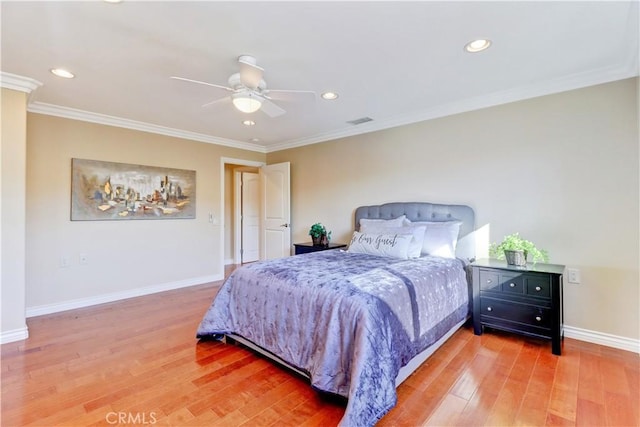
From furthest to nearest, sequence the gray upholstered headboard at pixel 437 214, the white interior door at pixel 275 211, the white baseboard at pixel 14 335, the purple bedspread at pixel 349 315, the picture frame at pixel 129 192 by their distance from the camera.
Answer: the white interior door at pixel 275 211 → the picture frame at pixel 129 192 → the gray upholstered headboard at pixel 437 214 → the white baseboard at pixel 14 335 → the purple bedspread at pixel 349 315

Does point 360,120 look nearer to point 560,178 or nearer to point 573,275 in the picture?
point 560,178

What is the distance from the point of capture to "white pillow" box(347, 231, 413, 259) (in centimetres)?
312

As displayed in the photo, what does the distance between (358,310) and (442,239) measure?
183 centimetres

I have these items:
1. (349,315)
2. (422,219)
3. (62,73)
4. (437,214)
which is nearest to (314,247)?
(422,219)

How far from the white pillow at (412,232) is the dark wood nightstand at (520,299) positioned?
543 millimetres

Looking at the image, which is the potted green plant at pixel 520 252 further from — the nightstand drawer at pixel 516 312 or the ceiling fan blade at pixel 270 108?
the ceiling fan blade at pixel 270 108

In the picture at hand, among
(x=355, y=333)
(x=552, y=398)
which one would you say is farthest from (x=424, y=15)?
(x=552, y=398)

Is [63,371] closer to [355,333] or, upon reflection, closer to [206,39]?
[355,333]

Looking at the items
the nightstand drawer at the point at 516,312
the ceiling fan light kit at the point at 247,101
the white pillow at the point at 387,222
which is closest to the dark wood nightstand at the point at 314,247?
the white pillow at the point at 387,222

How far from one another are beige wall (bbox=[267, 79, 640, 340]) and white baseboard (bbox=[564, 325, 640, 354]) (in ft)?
0.12

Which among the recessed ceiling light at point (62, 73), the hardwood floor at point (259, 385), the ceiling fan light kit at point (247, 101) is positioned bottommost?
the hardwood floor at point (259, 385)

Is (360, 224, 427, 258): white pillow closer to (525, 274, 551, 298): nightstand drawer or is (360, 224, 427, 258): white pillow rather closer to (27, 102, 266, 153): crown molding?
(525, 274, 551, 298): nightstand drawer

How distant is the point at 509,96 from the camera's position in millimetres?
3053

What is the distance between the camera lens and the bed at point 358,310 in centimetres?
167
